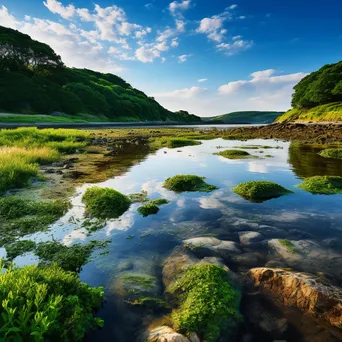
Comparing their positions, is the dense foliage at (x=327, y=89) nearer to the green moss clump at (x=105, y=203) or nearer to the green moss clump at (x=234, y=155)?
the green moss clump at (x=234, y=155)

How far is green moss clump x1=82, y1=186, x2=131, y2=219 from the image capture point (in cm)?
852

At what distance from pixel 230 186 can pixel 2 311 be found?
420 inches

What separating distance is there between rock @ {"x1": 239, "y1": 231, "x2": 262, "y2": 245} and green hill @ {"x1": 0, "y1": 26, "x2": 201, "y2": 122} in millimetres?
95587

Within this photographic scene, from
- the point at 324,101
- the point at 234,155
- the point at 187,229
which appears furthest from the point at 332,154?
the point at 324,101

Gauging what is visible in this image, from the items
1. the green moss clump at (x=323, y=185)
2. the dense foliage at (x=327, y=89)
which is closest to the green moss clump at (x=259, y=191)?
the green moss clump at (x=323, y=185)

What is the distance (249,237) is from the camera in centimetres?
671

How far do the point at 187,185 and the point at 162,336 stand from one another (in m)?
8.78

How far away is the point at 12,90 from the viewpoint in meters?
87.8

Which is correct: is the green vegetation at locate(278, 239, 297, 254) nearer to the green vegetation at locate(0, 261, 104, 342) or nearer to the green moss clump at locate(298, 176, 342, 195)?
the green vegetation at locate(0, 261, 104, 342)

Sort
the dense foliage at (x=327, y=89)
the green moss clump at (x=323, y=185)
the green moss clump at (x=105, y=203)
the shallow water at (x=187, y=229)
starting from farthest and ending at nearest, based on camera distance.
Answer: the dense foliage at (x=327, y=89) → the green moss clump at (x=323, y=185) → the green moss clump at (x=105, y=203) → the shallow water at (x=187, y=229)

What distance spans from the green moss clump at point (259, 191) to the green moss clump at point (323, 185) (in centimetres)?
120

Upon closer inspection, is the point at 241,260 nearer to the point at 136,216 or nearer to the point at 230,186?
the point at 136,216

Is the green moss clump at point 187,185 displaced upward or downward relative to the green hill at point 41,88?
downward

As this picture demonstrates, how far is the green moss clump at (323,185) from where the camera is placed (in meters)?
11.0
